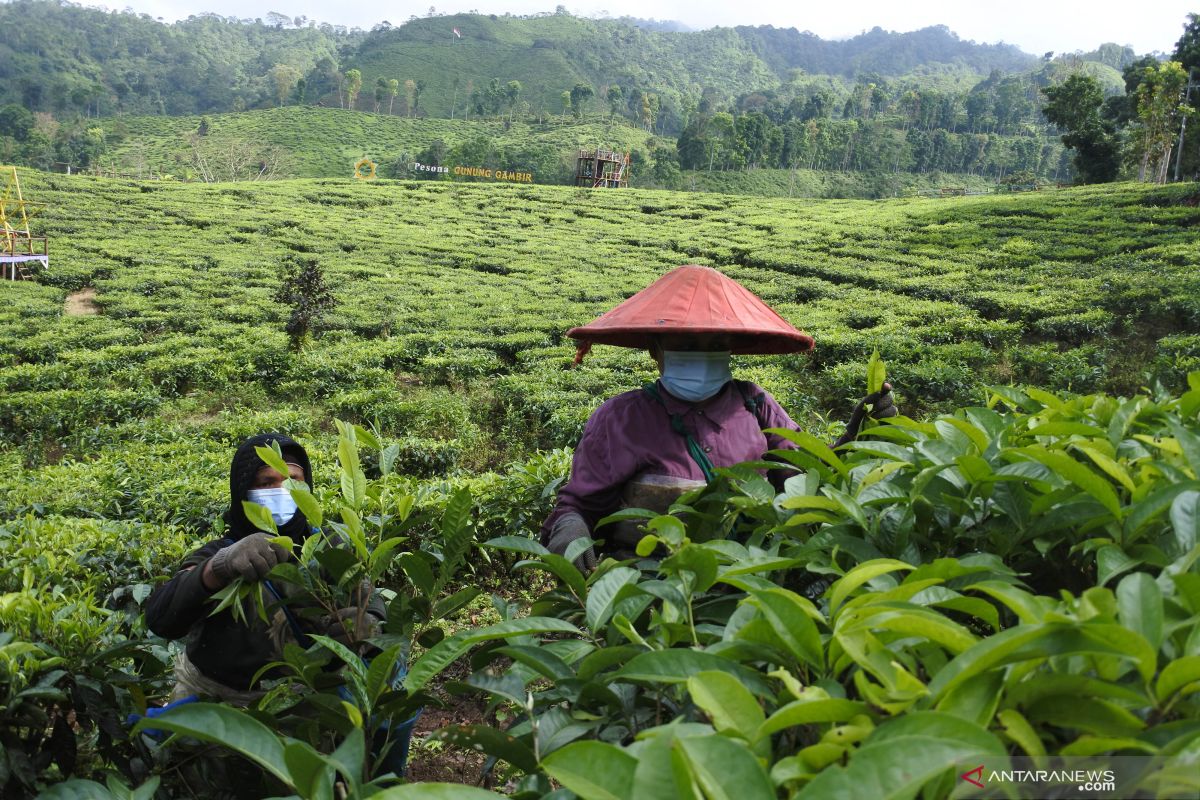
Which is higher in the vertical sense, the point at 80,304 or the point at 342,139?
the point at 342,139

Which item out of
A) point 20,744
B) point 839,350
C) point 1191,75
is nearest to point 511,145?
point 1191,75

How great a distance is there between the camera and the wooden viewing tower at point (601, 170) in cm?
3472

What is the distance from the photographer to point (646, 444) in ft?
6.51

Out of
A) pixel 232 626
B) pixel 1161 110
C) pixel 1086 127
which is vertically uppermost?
pixel 1161 110

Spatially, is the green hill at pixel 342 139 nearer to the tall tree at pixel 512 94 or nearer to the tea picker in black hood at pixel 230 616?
the tall tree at pixel 512 94

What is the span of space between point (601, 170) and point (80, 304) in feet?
88.2

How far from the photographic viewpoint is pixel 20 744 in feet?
4.65

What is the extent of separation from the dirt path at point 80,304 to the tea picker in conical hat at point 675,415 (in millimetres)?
10688

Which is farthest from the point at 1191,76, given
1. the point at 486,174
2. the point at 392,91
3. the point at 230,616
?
the point at 392,91

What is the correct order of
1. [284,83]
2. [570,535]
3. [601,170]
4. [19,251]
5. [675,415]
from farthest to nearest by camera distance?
[284,83]
[601,170]
[19,251]
[675,415]
[570,535]

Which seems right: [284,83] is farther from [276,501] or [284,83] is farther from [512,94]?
[276,501]

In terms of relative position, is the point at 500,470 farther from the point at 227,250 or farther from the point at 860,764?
the point at 227,250

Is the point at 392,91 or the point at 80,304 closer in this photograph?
the point at 80,304

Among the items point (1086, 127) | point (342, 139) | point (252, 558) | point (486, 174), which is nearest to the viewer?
point (252, 558)
